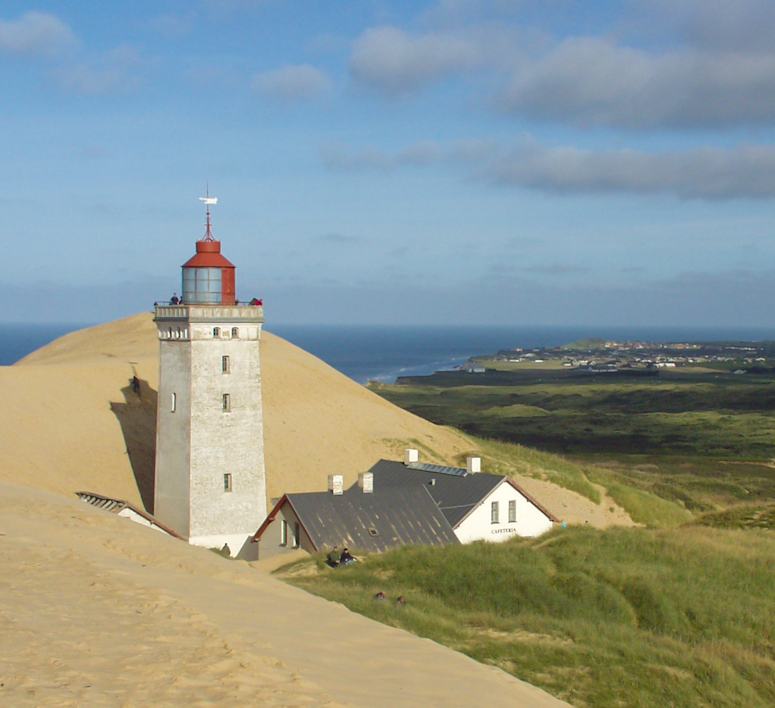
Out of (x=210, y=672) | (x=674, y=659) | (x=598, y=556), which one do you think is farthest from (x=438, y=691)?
(x=598, y=556)

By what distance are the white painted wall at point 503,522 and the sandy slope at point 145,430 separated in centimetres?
878

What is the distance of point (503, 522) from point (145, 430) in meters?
16.2

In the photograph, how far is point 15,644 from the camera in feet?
37.1

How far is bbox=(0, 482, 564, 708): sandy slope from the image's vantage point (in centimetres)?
1034

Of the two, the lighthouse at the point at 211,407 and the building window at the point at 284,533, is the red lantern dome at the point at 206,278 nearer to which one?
the lighthouse at the point at 211,407

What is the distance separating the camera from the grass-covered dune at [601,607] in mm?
16547

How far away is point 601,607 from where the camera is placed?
74.3 ft

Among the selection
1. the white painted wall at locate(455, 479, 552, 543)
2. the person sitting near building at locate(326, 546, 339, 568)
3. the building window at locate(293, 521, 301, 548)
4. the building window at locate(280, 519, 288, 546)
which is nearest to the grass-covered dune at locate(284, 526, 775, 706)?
the person sitting near building at locate(326, 546, 339, 568)

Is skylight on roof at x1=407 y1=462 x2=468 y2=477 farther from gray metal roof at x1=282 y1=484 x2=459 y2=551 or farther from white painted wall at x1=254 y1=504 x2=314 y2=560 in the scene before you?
white painted wall at x1=254 y1=504 x2=314 y2=560

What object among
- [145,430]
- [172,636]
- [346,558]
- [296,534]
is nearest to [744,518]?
[296,534]

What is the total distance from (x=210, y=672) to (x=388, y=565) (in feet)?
49.3

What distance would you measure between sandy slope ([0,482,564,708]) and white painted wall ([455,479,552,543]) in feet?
50.3

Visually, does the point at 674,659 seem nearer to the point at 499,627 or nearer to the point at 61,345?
the point at 499,627

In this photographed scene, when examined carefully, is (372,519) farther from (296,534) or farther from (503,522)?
(503,522)
